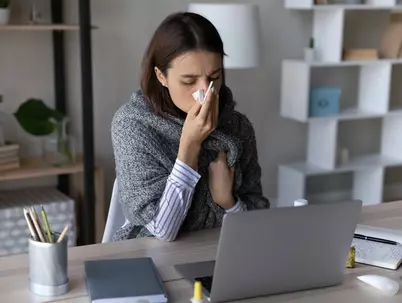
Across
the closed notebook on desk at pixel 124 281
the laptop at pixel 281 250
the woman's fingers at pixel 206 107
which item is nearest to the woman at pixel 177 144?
the woman's fingers at pixel 206 107

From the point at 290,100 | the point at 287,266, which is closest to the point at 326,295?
the point at 287,266

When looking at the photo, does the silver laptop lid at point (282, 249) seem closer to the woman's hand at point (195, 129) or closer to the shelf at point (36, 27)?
the woman's hand at point (195, 129)

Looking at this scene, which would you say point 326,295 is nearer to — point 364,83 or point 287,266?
point 287,266

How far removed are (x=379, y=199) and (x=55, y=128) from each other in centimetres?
195

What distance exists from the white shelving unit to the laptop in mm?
2221

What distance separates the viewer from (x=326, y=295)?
4.27 ft

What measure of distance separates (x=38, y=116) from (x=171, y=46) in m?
1.43

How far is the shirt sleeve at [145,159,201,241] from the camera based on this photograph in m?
1.58

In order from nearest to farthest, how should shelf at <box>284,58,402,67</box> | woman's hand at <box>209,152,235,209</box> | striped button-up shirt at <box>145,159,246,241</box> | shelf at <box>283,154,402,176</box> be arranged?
1. striped button-up shirt at <box>145,159,246,241</box>
2. woman's hand at <box>209,152,235,209</box>
3. shelf at <box>284,58,402,67</box>
4. shelf at <box>283,154,402,176</box>

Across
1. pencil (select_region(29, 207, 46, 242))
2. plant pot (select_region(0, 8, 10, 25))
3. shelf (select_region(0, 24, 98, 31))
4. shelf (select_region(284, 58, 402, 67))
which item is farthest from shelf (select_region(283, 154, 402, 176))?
pencil (select_region(29, 207, 46, 242))

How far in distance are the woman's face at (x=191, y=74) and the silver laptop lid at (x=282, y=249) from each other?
52cm

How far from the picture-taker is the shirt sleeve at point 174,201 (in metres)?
1.58

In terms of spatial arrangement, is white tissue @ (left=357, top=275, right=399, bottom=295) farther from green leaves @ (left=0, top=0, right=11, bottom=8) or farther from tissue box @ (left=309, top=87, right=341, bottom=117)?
tissue box @ (left=309, top=87, right=341, bottom=117)

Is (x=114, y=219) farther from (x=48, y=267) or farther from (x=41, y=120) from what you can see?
(x=41, y=120)
